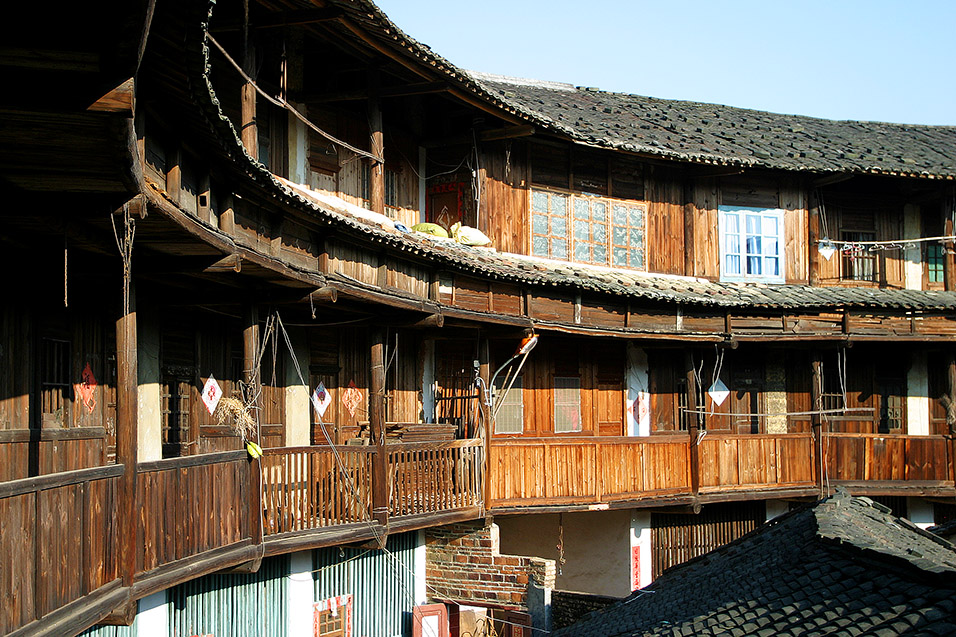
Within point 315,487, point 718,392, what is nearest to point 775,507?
point 718,392

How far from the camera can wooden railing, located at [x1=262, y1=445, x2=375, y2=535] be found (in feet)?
36.4

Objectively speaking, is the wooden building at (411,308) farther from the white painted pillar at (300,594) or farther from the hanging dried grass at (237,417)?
the white painted pillar at (300,594)

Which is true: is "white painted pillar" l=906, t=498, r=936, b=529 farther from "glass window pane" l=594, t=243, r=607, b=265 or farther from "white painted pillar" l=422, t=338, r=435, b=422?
"white painted pillar" l=422, t=338, r=435, b=422

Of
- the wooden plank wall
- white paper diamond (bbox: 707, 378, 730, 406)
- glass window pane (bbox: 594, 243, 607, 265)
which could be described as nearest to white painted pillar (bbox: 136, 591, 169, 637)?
the wooden plank wall

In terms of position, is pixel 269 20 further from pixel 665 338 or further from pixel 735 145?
pixel 735 145

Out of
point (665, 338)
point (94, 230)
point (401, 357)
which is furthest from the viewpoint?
point (665, 338)

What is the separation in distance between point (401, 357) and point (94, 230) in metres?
8.71

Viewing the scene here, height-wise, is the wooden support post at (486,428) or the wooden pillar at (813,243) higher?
the wooden pillar at (813,243)

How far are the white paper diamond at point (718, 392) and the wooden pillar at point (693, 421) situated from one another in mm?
471

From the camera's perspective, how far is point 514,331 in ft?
53.0

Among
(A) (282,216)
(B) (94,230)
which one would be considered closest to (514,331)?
(A) (282,216)

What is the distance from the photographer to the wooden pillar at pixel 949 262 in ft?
70.2

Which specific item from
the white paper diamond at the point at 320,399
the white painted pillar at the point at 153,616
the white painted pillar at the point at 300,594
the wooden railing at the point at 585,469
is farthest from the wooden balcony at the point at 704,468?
the white painted pillar at the point at 153,616

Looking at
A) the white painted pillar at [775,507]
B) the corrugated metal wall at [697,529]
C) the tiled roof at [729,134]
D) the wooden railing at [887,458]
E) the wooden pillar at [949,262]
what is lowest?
the corrugated metal wall at [697,529]
